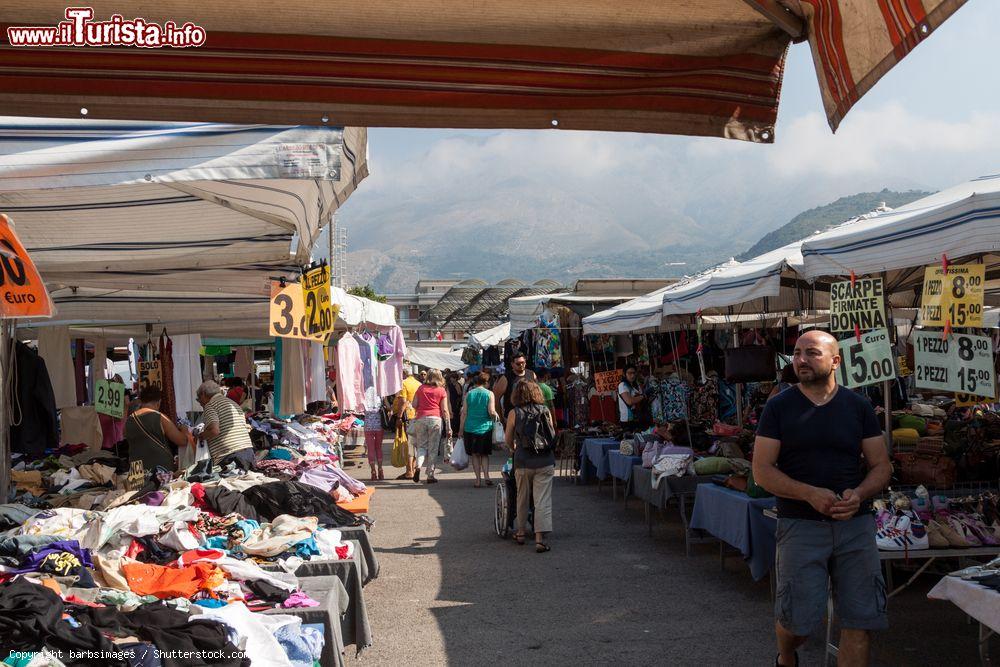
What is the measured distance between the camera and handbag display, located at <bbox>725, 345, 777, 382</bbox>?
9.07 m

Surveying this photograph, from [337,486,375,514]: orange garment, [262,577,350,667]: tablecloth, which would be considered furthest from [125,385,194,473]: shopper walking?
[262,577,350,667]: tablecloth

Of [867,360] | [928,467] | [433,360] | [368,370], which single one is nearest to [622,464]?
[368,370]

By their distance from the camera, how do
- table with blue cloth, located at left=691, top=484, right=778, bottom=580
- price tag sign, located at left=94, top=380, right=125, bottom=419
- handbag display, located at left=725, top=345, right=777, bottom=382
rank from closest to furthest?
table with blue cloth, located at left=691, top=484, right=778, bottom=580 < handbag display, located at left=725, top=345, right=777, bottom=382 < price tag sign, located at left=94, top=380, right=125, bottom=419

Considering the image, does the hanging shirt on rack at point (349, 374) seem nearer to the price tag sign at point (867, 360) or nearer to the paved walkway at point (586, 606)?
the paved walkway at point (586, 606)

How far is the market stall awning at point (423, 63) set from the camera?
102 inches

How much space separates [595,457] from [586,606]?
6.33m

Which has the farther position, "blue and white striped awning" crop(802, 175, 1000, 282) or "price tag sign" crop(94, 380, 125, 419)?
"price tag sign" crop(94, 380, 125, 419)

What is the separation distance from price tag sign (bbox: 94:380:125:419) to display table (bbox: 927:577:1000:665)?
809 centimetres

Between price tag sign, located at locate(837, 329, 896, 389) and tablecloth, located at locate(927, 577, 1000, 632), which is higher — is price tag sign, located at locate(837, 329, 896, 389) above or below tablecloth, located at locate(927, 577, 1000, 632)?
above

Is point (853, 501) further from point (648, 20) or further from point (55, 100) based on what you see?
point (55, 100)

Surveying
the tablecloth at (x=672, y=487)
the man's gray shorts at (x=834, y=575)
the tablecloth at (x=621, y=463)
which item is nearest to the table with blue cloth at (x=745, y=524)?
the tablecloth at (x=672, y=487)

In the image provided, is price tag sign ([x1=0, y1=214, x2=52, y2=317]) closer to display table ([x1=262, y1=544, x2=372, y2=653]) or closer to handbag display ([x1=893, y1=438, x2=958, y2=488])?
display table ([x1=262, y1=544, x2=372, y2=653])

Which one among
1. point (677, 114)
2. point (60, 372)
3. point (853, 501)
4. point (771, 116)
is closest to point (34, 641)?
point (677, 114)

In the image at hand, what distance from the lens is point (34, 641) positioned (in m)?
3.51
